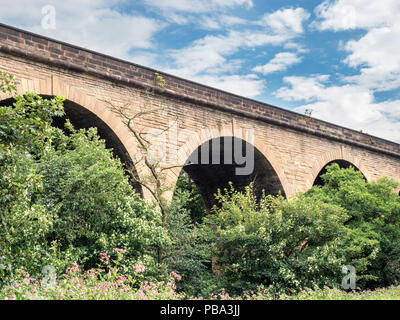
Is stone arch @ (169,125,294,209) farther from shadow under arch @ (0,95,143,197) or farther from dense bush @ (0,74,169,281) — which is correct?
dense bush @ (0,74,169,281)

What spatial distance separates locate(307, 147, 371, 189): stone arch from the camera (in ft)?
49.6

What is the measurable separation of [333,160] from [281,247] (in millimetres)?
7603

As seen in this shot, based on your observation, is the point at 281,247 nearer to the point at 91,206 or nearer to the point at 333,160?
the point at 91,206

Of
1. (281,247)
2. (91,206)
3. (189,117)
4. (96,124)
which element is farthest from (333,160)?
(91,206)

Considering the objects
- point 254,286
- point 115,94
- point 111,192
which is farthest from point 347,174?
point 111,192

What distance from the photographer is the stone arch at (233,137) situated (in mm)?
11594

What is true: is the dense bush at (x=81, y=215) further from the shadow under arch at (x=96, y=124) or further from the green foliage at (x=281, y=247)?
the green foliage at (x=281, y=247)

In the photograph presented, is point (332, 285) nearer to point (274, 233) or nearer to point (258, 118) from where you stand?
point (274, 233)

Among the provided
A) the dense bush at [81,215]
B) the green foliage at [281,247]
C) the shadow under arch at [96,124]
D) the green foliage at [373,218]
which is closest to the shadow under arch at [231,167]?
the green foliage at [373,218]

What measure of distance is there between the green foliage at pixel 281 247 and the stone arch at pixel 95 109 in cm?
217

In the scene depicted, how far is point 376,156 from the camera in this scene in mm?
17906

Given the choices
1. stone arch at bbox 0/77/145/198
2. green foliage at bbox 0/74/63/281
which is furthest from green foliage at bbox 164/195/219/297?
green foliage at bbox 0/74/63/281

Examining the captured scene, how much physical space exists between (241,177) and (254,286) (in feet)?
21.4

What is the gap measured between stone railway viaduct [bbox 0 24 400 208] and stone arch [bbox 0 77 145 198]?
0.06 feet
